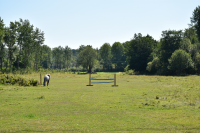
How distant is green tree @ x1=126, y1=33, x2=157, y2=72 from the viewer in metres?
76.0

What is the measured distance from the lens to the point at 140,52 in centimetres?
7725

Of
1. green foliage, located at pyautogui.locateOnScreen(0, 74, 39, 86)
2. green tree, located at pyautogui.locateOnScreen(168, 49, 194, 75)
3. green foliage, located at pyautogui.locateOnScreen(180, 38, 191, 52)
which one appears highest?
green foliage, located at pyautogui.locateOnScreen(180, 38, 191, 52)

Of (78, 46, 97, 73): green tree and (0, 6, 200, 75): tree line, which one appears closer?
(0, 6, 200, 75): tree line

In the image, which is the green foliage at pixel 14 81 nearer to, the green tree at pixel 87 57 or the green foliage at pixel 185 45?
the green foliage at pixel 185 45

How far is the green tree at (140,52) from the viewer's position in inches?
2992

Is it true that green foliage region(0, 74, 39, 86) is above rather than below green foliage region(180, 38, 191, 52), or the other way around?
below

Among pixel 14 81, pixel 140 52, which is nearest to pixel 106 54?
pixel 140 52

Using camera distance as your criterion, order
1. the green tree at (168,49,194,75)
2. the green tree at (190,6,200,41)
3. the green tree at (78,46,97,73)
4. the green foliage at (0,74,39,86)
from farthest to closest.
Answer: the green tree at (78,46,97,73), the green tree at (168,49,194,75), the green tree at (190,6,200,41), the green foliage at (0,74,39,86)

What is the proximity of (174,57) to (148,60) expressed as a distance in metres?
16.6

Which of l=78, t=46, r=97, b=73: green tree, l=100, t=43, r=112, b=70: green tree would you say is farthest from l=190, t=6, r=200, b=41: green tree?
l=100, t=43, r=112, b=70: green tree

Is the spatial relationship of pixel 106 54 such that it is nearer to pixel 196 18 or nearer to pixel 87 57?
pixel 87 57

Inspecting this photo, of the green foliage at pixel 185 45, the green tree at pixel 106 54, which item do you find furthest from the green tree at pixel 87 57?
the green tree at pixel 106 54

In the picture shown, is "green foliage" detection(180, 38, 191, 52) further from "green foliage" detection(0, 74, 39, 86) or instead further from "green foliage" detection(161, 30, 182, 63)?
"green foliage" detection(0, 74, 39, 86)

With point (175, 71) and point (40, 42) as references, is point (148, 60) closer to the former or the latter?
point (175, 71)
